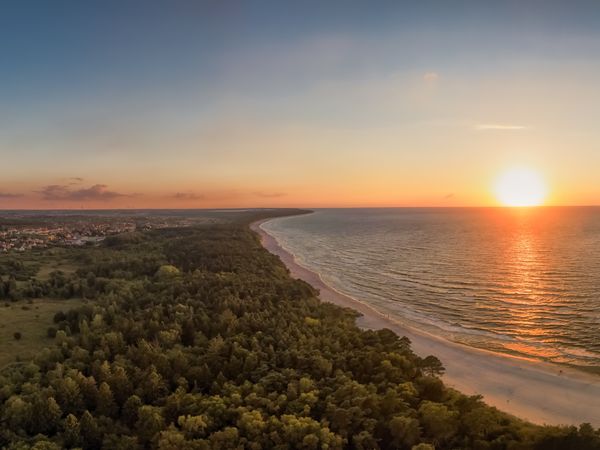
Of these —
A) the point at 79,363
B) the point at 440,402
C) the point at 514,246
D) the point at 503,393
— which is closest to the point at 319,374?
the point at 440,402

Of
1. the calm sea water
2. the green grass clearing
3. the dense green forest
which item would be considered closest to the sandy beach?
the calm sea water

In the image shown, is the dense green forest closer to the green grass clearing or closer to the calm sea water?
the green grass clearing

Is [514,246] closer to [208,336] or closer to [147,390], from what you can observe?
[208,336]

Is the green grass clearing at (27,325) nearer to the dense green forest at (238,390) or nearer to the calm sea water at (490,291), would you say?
the dense green forest at (238,390)

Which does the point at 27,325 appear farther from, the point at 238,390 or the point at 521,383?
the point at 521,383

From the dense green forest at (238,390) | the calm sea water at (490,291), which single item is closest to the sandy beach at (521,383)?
the calm sea water at (490,291)

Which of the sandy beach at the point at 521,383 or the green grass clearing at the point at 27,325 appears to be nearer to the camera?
the sandy beach at the point at 521,383
